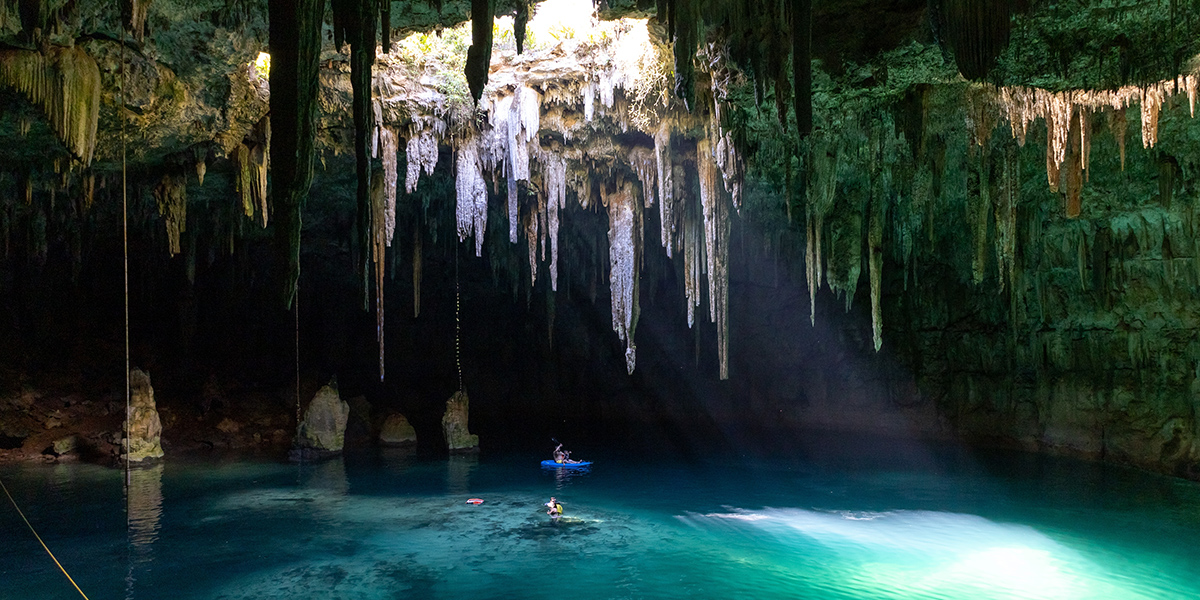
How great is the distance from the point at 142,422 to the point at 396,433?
19.5 ft

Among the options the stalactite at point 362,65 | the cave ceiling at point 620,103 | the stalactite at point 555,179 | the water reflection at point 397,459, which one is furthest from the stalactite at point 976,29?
the water reflection at point 397,459

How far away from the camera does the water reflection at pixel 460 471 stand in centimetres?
1436

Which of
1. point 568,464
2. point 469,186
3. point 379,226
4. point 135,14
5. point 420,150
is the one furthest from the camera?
point 568,464

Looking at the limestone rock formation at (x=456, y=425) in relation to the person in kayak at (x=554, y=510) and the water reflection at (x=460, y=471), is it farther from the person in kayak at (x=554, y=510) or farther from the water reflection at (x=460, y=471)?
the person in kayak at (x=554, y=510)

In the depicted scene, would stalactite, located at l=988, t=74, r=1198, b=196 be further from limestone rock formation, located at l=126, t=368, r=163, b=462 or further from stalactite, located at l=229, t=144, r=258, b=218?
limestone rock formation, located at l=126, t=368, r=163, b=462

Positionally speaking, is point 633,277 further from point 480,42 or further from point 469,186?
point 480,42

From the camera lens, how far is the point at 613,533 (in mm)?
10609

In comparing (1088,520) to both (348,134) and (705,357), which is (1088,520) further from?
(705,357)

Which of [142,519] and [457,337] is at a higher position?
[457,337]

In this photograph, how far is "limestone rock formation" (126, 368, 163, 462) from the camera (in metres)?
16.9

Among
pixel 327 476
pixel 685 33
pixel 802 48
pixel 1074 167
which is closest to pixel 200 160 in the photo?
pixel 327 476

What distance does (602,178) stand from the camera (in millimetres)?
13945

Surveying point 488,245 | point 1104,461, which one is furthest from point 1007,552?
point 488,245

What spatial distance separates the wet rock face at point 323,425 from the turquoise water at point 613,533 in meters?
2.60
